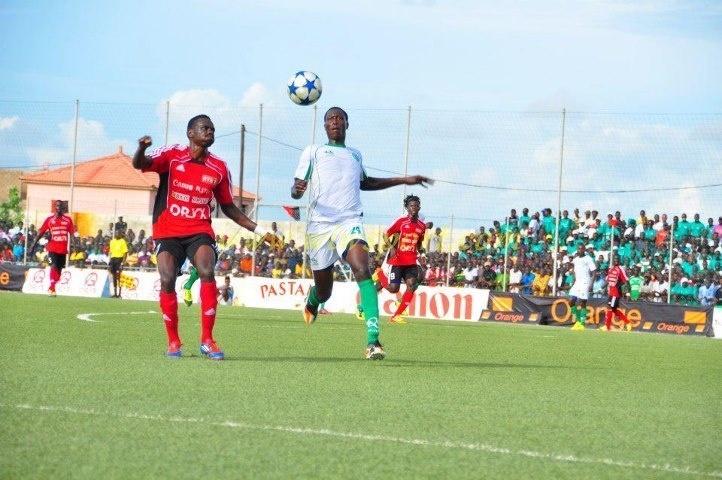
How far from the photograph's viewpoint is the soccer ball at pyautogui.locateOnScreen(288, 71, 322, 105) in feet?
49.0

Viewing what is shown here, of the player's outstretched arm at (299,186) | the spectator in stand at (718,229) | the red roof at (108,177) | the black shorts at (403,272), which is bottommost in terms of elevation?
the black shorts at (403,272)

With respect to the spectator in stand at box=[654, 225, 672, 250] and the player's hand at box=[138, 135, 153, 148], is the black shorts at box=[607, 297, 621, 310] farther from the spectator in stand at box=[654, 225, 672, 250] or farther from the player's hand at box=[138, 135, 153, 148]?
the player's hand at box=[138, 135, 153, 148]

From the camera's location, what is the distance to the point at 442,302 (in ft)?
103

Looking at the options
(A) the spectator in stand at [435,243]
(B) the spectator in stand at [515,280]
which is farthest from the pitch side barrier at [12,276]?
(B) the spectator in stand at [515,280]

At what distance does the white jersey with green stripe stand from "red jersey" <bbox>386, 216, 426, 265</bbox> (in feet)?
38.7

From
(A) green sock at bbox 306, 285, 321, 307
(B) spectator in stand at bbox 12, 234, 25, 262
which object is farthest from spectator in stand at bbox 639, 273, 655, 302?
(B) spectator in stand at bbox 12, 234, 25, 262

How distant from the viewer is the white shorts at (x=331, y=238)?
423 inches

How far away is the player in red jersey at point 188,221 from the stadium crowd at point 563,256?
808 inches

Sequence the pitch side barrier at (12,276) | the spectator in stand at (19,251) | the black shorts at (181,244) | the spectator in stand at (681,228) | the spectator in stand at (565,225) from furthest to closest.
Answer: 1. the spectator in stand at (19,251)
2. the pitch side barrier at (12,276)
3. the spectator in stand at (565,225)
4. the spectator in stand at (681,228)
5. the black shorts at (181,244)

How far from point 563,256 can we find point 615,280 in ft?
13.9

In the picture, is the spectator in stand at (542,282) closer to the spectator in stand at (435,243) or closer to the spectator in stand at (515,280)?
the spectator in stand at (515,280)

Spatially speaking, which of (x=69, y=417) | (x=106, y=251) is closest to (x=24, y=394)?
(x=69, y=417)

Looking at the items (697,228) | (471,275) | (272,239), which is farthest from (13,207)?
(272,239)

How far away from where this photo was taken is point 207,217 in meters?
10.3
